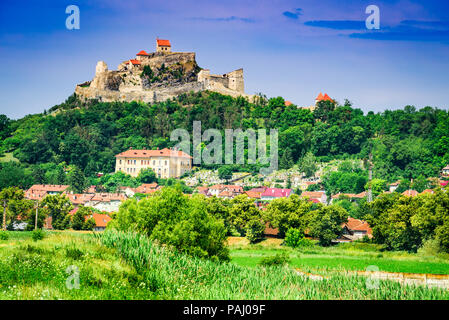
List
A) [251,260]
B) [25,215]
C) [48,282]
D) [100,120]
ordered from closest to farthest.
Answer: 1. [48,282]
2. [251,260]
3. [25,215]
4. [100,120]

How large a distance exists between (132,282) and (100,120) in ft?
234

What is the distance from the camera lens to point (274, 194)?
197 ft

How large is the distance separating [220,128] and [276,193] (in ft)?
67.7

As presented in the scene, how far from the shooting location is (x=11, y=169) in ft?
221

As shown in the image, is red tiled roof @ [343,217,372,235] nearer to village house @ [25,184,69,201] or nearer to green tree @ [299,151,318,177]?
green tree @ [299,151,318,177]

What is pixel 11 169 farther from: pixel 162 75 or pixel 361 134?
pixel 361 134

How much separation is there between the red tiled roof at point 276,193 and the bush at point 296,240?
24.0 m

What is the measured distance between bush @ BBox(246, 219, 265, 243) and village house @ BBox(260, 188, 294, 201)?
21688 mm

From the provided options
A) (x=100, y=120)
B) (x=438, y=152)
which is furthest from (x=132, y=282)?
(x=100, y=120)

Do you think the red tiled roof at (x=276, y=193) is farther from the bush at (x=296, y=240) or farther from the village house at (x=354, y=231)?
A: the bush at (x=296, y=240)

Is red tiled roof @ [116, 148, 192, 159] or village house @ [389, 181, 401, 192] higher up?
red tiled roof @ [116, 148, 192, 159]

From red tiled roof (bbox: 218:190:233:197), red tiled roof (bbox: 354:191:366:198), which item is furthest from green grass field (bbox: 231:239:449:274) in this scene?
red tiled roof (bbox: 354:191:366:198)

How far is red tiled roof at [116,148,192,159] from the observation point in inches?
2901

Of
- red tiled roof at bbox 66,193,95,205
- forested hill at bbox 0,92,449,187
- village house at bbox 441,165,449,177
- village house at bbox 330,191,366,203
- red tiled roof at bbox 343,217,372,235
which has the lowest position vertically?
red tiled roof at bbox 343,217,372,235
